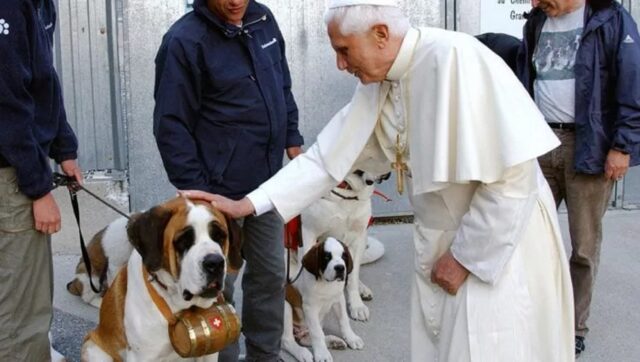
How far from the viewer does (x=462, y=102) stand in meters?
2.59

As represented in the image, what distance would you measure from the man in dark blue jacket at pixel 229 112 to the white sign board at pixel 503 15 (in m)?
3.68

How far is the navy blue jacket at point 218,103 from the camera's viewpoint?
12.5 ft

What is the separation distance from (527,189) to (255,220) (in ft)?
5.90

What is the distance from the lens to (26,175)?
338 cm

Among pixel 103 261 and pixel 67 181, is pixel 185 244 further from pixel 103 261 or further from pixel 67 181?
pixel 103 261

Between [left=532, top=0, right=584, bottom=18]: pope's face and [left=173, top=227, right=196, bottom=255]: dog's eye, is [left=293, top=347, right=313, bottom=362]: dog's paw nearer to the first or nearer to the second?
[left=173, top=227, right=196, bottom=255]: dog's eye

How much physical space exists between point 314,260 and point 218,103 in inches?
54.8

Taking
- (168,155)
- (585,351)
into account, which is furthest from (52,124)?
(585,351)

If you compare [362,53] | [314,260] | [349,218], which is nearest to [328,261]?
[314,260]

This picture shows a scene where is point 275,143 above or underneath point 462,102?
underneath

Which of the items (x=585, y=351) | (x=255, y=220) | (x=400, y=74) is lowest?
(x=585, y=351)

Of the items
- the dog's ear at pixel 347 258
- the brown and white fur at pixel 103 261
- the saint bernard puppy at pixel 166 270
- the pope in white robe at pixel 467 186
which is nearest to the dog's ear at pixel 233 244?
the saint bernard puppy at pixel 166 270

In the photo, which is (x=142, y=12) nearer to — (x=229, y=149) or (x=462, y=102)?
(x=229, y=149)

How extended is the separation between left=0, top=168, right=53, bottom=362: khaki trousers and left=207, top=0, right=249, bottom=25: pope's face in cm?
120
